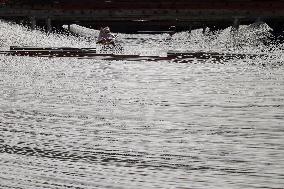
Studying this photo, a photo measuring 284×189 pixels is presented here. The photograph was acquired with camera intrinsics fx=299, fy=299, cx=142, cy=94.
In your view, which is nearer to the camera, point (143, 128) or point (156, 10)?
point (143, 128)

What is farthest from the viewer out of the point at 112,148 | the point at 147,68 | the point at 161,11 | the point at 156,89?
the point at 161,11

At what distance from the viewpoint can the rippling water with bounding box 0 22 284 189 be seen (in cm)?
42

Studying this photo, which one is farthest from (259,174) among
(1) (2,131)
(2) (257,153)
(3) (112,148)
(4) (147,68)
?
(4) (147,68)

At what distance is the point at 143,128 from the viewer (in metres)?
0.63

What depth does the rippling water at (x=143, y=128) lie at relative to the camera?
42cm

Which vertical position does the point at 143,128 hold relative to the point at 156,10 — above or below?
below

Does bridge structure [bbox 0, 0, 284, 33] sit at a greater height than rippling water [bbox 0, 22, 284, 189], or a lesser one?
greater

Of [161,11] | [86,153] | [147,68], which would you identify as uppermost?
[161,11]

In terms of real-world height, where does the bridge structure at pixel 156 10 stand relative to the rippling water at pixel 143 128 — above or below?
above

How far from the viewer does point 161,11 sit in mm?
3643

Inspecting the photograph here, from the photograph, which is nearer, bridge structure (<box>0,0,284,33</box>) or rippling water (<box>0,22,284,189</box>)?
rippling water (<box>0,22,284,189</box>)

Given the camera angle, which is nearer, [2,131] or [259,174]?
[259,174]

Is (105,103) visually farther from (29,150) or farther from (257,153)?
(257,153)

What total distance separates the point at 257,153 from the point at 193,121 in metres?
0.19
